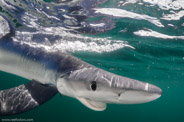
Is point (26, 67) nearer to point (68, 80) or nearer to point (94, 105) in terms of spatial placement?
point (68, 80)

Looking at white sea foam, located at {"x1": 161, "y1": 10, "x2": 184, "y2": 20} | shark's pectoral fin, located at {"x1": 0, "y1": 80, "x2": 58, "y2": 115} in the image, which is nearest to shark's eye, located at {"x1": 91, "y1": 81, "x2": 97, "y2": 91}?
shark's pectoral fin, located at {"x1": 0, "y1": 80, "x2": 58, "y2": 115}

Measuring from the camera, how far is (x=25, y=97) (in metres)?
3.57

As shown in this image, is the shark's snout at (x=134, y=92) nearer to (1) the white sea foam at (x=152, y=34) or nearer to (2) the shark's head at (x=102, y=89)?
(2) the shark's head at (x=102, y=89)

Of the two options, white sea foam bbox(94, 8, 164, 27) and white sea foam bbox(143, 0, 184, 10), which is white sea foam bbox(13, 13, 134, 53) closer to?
white sea foam bbox(94, 8, 164, 27)

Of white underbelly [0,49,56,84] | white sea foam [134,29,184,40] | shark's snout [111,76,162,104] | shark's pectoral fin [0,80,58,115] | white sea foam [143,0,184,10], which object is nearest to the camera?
shark's snout [111,76,162,104]

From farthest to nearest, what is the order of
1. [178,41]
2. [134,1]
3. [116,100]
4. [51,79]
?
[178,41] < [134,1] < [51,79] < [116,100]

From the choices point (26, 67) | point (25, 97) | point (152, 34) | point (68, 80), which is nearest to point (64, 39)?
point (152, 34)

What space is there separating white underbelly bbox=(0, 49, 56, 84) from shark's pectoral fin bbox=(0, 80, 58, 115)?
0.22 meters

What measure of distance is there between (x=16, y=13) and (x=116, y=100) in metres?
7.65

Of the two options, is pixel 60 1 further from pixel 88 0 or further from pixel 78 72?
pixel 78 72

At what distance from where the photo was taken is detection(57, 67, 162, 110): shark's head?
248 centimetres

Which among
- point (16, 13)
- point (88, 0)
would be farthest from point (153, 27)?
point (16, 13)

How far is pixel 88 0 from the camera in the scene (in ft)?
21.7

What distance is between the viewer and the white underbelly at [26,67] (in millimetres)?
4090
